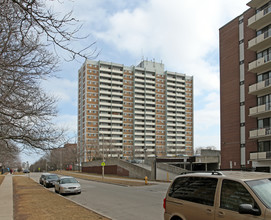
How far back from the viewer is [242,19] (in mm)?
38250

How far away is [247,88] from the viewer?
118 ft

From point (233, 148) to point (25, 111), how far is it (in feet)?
102

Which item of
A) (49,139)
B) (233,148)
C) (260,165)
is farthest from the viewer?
(233,148)

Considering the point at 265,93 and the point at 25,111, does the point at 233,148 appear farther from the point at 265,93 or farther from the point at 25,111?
the point at 25,111

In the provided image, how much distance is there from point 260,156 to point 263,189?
1196 inches

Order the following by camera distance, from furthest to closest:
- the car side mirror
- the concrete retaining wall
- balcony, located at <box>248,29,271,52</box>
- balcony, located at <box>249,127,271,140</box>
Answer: the concrete retaining wall, balcony, located at <box>248,29,271,52</box>, balcony, located at <box>249,127,271,140</box>, the car side mirror

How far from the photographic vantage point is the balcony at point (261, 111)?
32409mm

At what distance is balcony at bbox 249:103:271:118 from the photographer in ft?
106

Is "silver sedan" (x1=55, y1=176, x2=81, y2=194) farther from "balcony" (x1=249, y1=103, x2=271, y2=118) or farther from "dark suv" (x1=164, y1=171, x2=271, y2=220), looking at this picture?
"balcony" (x1=249, y1=103, x2=271, y2=118)

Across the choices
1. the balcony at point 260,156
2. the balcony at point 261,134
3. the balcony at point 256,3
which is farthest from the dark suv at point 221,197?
the balcony at point 256,3

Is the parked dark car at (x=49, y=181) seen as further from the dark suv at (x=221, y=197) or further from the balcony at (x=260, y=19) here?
the balcony at (x=260, y=19)

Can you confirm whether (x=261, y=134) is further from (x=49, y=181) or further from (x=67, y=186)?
(x=49, y=181)

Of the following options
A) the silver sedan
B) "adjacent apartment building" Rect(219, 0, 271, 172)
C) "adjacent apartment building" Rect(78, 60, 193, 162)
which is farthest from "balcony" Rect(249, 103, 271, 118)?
"adjacent apartment building" Rect(78, 60, 193, 162)

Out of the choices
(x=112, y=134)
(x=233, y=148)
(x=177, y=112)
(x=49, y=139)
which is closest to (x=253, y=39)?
(x=233, y=148)
